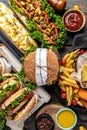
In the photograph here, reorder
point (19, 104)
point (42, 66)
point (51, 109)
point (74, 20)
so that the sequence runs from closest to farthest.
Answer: point (42, 66)
point (19, 104)
point (74, 20)
point (51, 109)

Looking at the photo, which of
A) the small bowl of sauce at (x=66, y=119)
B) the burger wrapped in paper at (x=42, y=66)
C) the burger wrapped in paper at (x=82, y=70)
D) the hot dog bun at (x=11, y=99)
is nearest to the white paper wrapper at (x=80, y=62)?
the burger wrapped in paper at (x=82, y=70)

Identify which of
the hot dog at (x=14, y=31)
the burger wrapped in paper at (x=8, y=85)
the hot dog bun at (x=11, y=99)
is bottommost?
the hot dog bun at (x=11, y=99)

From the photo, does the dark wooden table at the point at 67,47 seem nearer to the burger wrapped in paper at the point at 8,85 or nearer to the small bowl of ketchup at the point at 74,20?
the small bowl of ketchup at the point at 74,20

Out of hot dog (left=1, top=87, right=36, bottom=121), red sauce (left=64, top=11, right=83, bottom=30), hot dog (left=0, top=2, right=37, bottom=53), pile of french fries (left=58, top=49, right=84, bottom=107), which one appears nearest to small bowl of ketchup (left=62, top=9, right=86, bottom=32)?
red sauce (left=64, top=11, right=83, bottom=30)

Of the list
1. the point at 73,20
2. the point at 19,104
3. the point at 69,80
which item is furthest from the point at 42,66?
the point at 73,20

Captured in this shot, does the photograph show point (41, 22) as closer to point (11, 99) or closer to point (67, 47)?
point (67, 47)

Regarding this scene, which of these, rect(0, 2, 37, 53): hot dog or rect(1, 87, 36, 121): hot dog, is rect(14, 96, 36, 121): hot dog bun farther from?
rect(0, 2, 37, 53): hot dog

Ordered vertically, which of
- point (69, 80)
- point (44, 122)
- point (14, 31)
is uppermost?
point (14, 31)
